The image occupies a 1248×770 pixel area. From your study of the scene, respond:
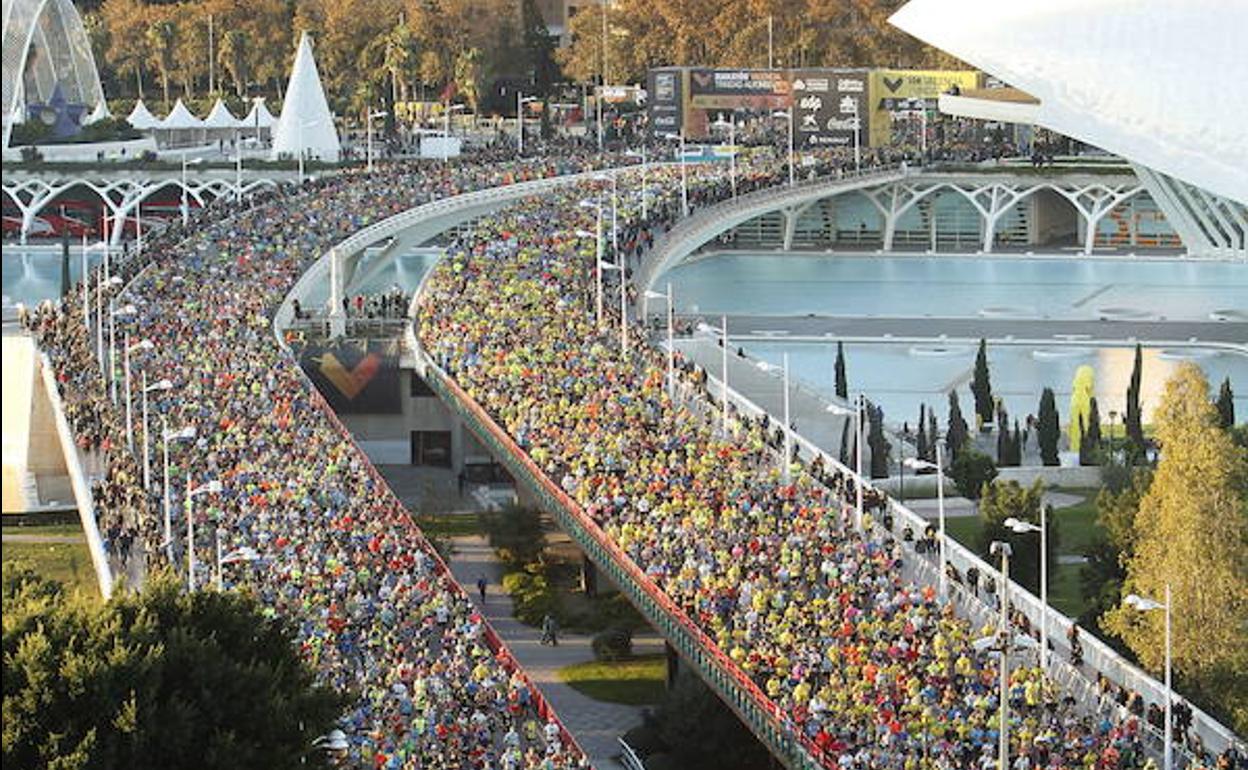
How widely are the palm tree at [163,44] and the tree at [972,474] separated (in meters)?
66.8

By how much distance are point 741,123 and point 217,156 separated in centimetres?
1511

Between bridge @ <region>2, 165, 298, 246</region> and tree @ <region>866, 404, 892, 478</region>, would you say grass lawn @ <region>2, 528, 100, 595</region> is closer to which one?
tree @ <region>866, 404, 892, 478</region>

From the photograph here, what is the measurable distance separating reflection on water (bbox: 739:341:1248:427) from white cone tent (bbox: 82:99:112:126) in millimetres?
34429

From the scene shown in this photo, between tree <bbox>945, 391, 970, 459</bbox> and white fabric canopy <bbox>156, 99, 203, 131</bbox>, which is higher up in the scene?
white fabric canopy <bbox>156, 99, 203, 131</bbox>

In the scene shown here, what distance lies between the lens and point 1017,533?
109ft

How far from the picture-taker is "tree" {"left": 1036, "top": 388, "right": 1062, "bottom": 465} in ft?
138

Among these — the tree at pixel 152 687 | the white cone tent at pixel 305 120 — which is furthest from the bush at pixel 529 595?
the white cone tent at pixel 305 120

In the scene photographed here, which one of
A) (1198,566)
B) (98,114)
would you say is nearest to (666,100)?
(98,114)

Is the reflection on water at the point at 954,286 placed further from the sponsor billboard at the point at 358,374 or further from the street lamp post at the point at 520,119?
the sponsor billboard at the point at 358,374

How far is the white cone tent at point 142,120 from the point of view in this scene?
292 ft

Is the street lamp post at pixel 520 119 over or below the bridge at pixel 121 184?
over

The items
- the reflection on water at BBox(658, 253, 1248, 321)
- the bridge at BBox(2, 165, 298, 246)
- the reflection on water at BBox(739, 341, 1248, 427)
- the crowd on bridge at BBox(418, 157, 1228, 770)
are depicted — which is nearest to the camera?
the crowd on bridge at BBox(418, 157, 1228, 770)

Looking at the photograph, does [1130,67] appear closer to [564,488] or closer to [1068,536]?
[1068,536]

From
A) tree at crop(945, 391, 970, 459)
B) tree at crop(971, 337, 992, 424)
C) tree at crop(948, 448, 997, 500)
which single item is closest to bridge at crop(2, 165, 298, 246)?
tree at crop(971, 337, 992, 424)
